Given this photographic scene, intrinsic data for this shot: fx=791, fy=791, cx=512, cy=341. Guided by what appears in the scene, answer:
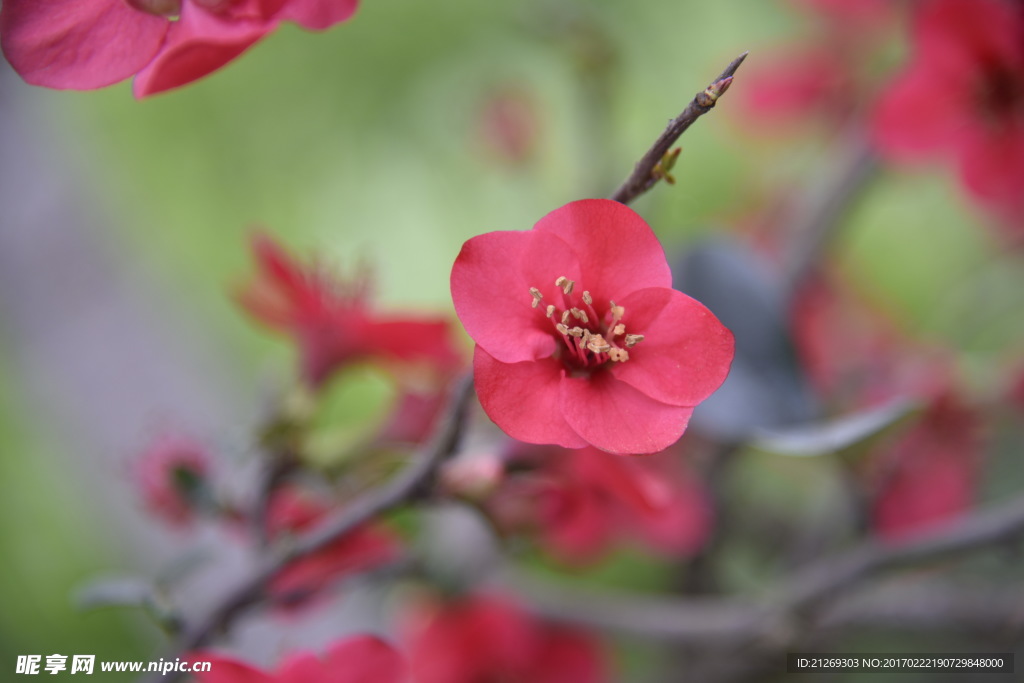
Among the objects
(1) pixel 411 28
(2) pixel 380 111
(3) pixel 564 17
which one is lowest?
(3) pixel 564 17

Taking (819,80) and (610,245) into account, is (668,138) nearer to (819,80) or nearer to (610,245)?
(610,245)

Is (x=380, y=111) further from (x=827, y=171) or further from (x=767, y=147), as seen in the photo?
(x=827, y=171)

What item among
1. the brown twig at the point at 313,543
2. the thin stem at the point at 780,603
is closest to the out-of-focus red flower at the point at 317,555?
the brown twig at the point at 313,543

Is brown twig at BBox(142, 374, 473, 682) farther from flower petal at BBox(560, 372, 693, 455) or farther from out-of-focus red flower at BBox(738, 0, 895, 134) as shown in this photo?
out-of-focus red flower at BBox(738, 0, 895, 134)

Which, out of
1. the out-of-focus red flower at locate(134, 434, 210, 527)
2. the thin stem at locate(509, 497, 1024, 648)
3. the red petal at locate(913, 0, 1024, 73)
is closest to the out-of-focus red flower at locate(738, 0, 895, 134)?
the red petal at locate(913, 0, 1024, 73)

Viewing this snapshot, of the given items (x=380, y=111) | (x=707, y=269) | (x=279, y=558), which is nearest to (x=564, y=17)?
(x=707, y=269)
